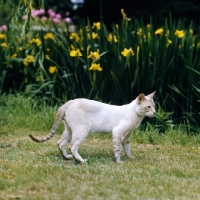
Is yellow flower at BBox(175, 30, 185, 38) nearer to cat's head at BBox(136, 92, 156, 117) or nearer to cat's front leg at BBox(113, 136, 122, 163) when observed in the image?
cat's head at BBox(136, 92, 156, 117)

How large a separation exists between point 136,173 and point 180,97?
2789 millimetres

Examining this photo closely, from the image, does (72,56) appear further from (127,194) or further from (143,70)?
(127,194)

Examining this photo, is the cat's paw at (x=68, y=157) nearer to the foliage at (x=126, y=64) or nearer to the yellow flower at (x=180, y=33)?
the foliage at (x=126, y=64)

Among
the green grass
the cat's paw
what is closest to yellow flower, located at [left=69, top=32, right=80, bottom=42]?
the green grass

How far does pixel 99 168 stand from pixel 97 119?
658 millimetres

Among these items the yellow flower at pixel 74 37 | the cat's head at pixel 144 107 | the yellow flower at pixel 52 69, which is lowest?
the yellow flower at pixel 52 69

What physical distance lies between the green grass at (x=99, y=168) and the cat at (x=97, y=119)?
0.22 meters

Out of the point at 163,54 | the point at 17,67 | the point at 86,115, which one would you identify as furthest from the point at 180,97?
the point at 17,67

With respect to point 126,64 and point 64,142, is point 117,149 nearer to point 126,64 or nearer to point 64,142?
point 64,142

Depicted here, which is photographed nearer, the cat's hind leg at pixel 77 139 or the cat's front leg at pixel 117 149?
the cat's hind leg at pixel 77 139

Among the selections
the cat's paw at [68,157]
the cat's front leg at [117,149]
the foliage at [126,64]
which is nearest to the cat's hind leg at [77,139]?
the cat's paw at [68,157]

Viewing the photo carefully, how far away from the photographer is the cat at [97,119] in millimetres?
6062

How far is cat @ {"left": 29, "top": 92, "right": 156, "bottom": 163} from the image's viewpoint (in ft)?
→ 19.9

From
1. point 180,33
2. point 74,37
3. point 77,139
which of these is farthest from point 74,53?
point 77,139
